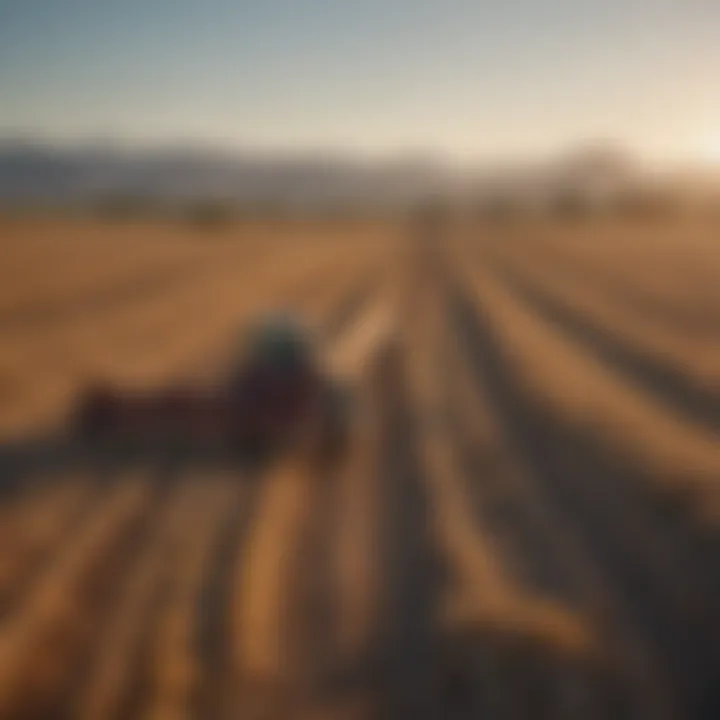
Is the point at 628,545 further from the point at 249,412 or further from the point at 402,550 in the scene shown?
the point at 249,412

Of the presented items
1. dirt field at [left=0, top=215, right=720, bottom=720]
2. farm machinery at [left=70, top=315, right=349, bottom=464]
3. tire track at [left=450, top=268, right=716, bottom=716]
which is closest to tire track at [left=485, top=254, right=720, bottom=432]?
dirt field at [left=0, top=215, right=720, bottom=720]

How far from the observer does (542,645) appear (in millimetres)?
6801

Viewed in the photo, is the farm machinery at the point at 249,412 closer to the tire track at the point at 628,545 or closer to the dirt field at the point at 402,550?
the dirt field at the point at 402,550

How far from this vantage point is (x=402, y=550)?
886 centimetres

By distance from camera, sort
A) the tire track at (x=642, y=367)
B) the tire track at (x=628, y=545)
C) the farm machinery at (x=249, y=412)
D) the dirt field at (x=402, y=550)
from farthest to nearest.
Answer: the tire track at (x=642, y=367)
the farm machinery at (x=249, y=412)
the tire track at (x=628, y=545)
the dirt field at (x=402, y=550)

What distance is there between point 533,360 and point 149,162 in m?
181

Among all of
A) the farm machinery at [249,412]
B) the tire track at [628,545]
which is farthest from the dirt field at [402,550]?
the farm machinery at [249,412]

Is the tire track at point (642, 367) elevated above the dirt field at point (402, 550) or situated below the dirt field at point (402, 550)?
below

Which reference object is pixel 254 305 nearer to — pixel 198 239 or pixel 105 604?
pixel 105 604

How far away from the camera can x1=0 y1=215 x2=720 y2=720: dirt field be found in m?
6.34

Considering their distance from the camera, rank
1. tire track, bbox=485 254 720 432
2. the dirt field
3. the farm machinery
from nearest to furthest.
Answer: the dirt field → the farm machinery → tire track, bbox=485 254 720 432

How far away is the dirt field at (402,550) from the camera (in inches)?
250

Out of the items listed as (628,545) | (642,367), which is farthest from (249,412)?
(642,367)

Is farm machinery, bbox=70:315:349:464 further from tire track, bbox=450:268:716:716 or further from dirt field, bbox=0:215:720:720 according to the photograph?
tire track, bbox=450:268:716:716
